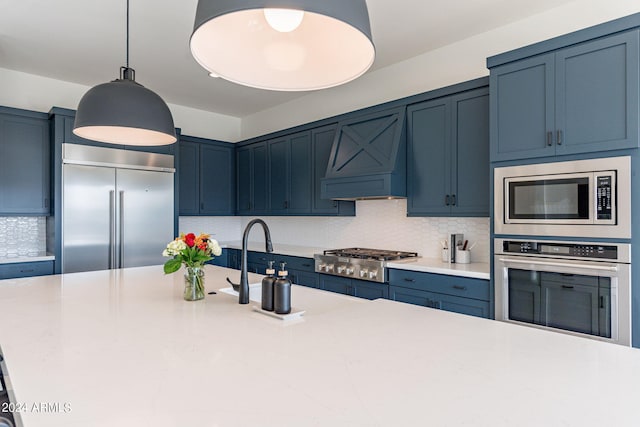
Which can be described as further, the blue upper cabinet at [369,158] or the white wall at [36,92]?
the white wall at [36,92]

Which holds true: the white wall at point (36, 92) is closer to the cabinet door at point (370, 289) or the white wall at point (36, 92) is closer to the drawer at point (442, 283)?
the cabinet door at point (370, 289)

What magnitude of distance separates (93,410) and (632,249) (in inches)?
101

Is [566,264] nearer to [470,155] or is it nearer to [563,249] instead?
[563,249]

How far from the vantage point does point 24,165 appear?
12.8 feet

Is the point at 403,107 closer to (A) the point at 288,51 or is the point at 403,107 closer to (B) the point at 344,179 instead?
(B) the point at 344,179

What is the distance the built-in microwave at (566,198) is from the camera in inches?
85.7

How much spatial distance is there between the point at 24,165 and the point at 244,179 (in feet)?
8.11

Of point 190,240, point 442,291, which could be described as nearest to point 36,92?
point 190,240

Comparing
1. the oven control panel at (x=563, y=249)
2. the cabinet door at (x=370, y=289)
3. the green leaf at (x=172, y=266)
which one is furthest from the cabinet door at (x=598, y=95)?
the green leaf at (x=172, y=266)

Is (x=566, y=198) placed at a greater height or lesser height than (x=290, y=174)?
lesser

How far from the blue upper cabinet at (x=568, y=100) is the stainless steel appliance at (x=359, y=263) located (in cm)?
125

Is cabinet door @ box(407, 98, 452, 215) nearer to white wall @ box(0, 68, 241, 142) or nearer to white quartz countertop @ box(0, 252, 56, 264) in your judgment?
white quartz countertop @ box(0, 252, 56, 264)

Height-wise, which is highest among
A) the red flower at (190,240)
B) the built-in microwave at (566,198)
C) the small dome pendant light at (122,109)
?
the small dome pendant light at (122,109)

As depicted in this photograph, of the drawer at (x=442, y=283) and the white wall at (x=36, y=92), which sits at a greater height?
the white wall at (x=36, y=92)
